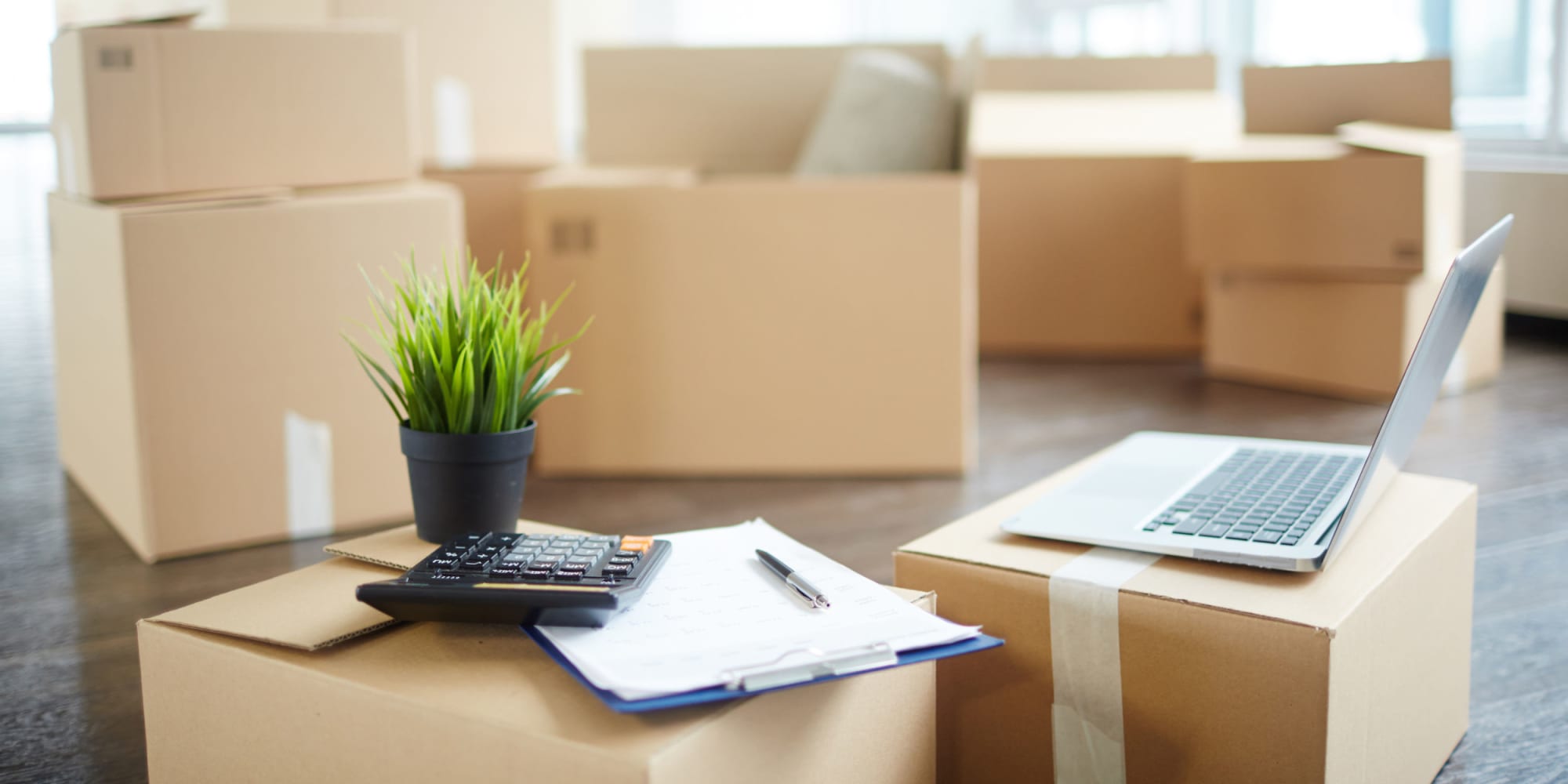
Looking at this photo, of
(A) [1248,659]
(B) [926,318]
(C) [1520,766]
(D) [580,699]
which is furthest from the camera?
(B) [926,318]

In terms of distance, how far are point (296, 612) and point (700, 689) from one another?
30 centimetres

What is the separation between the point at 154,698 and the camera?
83 cm

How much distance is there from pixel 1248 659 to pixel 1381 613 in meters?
0.12

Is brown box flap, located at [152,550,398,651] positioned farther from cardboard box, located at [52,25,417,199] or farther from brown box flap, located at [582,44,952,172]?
brown box flap, located at [582,44,952,172]

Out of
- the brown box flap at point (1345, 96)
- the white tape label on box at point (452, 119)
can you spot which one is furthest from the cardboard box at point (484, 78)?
the brown box flap at point (1345, 96)

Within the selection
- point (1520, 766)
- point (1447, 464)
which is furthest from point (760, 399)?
point (1520, 766)

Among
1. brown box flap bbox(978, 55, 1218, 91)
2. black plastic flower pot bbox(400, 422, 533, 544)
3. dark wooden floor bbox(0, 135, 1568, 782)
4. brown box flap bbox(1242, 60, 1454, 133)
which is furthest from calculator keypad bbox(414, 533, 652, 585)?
brown box flap bbox(978, 55, 1218, 91)

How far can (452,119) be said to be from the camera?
10.4 feet

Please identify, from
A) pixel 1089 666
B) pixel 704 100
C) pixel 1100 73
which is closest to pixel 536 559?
pixel 1089 666

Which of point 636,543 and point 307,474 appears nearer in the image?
point 636,543

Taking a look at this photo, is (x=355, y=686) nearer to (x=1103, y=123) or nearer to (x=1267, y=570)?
(x=1267, y=570)

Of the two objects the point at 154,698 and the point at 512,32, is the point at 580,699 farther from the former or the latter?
the point at 512,32

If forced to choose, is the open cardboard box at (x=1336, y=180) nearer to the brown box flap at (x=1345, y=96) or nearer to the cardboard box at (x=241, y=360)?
the brown box flap at (x=1345, y=96)

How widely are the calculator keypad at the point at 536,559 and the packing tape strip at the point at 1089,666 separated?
283 mm
